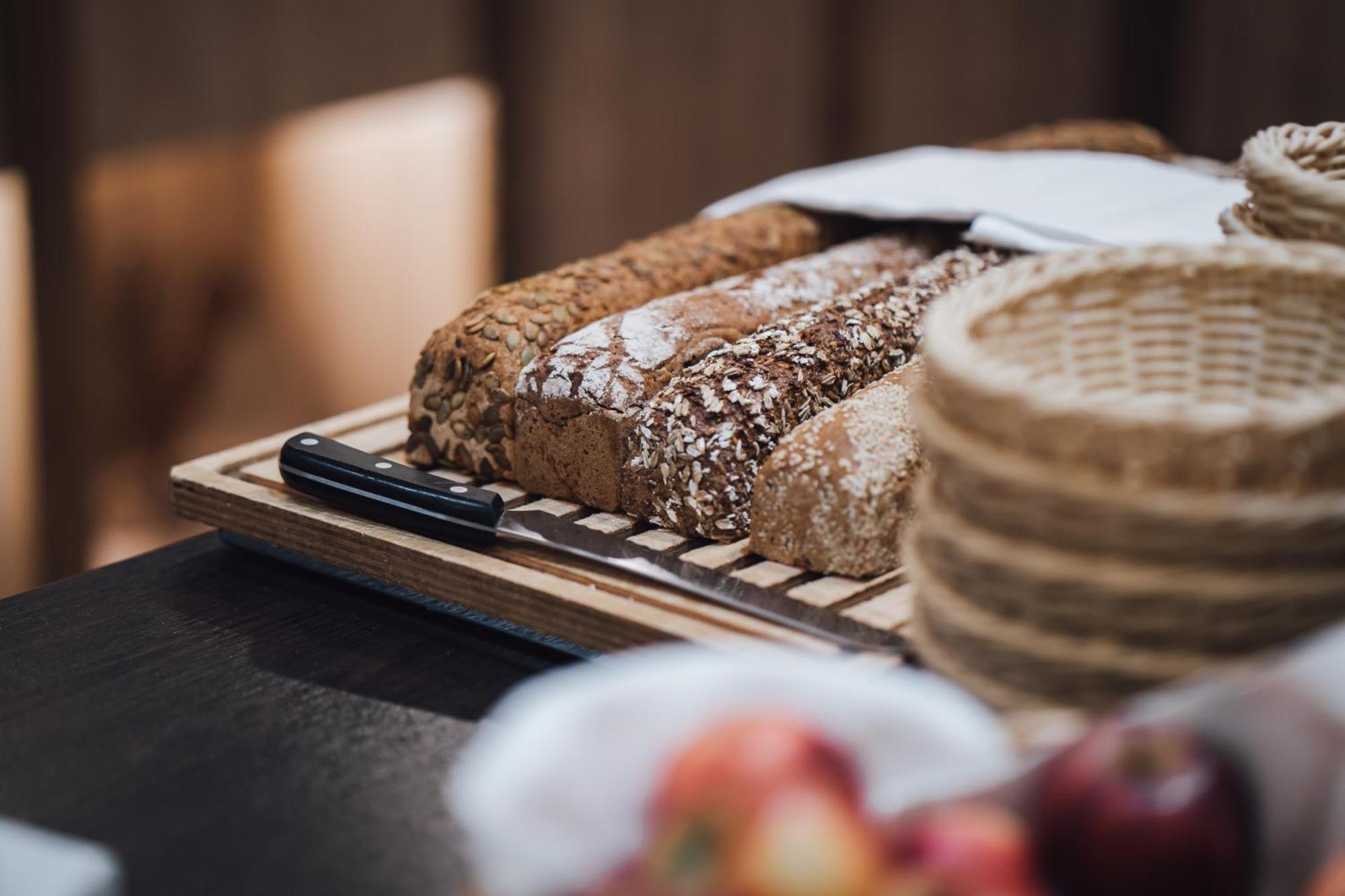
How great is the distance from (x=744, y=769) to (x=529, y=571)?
0.56 metres

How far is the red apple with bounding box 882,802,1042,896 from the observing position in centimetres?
55

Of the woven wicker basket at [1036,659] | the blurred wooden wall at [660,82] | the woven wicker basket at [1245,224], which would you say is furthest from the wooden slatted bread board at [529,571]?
the blurred wooden wall at [660,82]

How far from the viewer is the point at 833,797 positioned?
0.54 metres

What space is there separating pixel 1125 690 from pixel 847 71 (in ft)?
9.56

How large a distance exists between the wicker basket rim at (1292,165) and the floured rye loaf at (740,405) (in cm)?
41

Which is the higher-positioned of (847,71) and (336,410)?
(847,71)

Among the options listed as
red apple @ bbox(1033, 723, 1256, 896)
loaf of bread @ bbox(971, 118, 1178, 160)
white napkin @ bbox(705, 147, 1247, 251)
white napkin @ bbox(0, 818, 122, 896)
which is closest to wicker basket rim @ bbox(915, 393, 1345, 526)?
red apple @ bbox(1033, 723, 1256, 896)

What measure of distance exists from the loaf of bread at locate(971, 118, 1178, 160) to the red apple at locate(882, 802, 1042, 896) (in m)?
1.64

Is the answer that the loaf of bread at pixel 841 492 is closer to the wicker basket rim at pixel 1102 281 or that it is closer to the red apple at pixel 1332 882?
the wicker basket rim at pixel 1102 281

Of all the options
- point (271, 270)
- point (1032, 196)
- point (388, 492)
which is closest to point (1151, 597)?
point (388, 492)

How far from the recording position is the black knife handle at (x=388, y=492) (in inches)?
44.6

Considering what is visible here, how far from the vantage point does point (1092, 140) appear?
2.13 m

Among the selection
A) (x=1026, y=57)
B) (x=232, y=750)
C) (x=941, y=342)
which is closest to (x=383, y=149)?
(x=1026, y=57)

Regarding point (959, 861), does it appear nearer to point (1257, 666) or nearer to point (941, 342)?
point (1257, 666)
